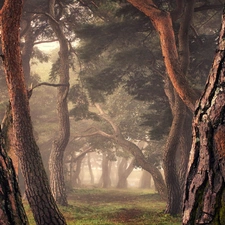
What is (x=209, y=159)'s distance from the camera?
1.95 metres

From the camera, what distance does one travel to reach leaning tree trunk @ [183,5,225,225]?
189 cm

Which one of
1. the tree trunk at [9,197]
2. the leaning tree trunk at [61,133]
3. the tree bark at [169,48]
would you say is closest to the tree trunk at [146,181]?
the leaning tree trunk at [61,133]

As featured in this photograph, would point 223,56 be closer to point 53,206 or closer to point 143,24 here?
point 53,206

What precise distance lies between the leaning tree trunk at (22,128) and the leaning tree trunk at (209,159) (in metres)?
4.75

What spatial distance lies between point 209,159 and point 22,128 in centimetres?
556

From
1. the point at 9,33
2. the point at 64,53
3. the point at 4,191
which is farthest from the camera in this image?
the point at 64,53

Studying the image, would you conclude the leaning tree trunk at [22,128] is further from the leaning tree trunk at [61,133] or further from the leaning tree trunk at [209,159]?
the leaning tree trunk at [61,133]

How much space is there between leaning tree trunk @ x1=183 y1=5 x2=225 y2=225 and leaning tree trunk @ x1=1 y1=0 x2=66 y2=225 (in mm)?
4753

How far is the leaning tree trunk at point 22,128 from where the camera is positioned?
6090 mm

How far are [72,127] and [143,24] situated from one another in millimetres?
20237

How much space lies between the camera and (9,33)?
613cm

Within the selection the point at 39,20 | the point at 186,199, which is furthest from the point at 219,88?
the point at 39,20

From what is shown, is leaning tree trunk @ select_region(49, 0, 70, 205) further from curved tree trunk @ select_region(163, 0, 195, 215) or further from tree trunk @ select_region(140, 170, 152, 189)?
tree trunk @ select_region(140, 170, 152, 189)

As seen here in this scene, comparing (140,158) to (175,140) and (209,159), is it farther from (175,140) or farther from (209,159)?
(209,159)
